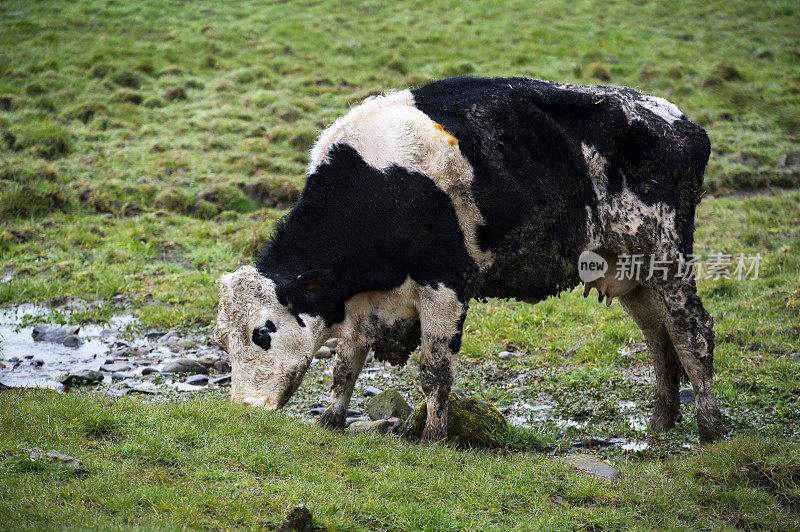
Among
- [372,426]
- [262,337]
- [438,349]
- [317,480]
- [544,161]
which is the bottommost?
[372,426]

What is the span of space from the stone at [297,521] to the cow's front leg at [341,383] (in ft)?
8.90

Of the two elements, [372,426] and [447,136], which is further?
[372,426]

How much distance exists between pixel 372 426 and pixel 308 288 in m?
1.77

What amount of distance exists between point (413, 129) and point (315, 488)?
3.50 metres

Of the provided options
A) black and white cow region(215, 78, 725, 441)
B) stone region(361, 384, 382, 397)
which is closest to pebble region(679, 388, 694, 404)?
black and white cow region(215, 78, 725, 441)

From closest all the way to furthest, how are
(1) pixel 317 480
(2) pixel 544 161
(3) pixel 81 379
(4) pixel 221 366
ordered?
(1) pixel 317 480, (2) pixel 544 161, (3) pixel 81 379, (4) pixel 221 366

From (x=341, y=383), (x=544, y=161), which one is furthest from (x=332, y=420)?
(x=544, y=161)

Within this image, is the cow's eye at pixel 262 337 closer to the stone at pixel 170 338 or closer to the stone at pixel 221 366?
the stone at pixel 221 366

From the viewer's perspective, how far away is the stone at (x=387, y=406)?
346 inches

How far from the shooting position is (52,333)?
36.8 feet

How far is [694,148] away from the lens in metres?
8.38

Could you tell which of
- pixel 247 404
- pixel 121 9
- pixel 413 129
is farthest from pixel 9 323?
pixel 121 9

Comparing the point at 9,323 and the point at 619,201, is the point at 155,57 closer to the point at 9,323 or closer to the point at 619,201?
the point at 9,323

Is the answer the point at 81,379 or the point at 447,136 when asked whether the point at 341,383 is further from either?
the point at 81,379
